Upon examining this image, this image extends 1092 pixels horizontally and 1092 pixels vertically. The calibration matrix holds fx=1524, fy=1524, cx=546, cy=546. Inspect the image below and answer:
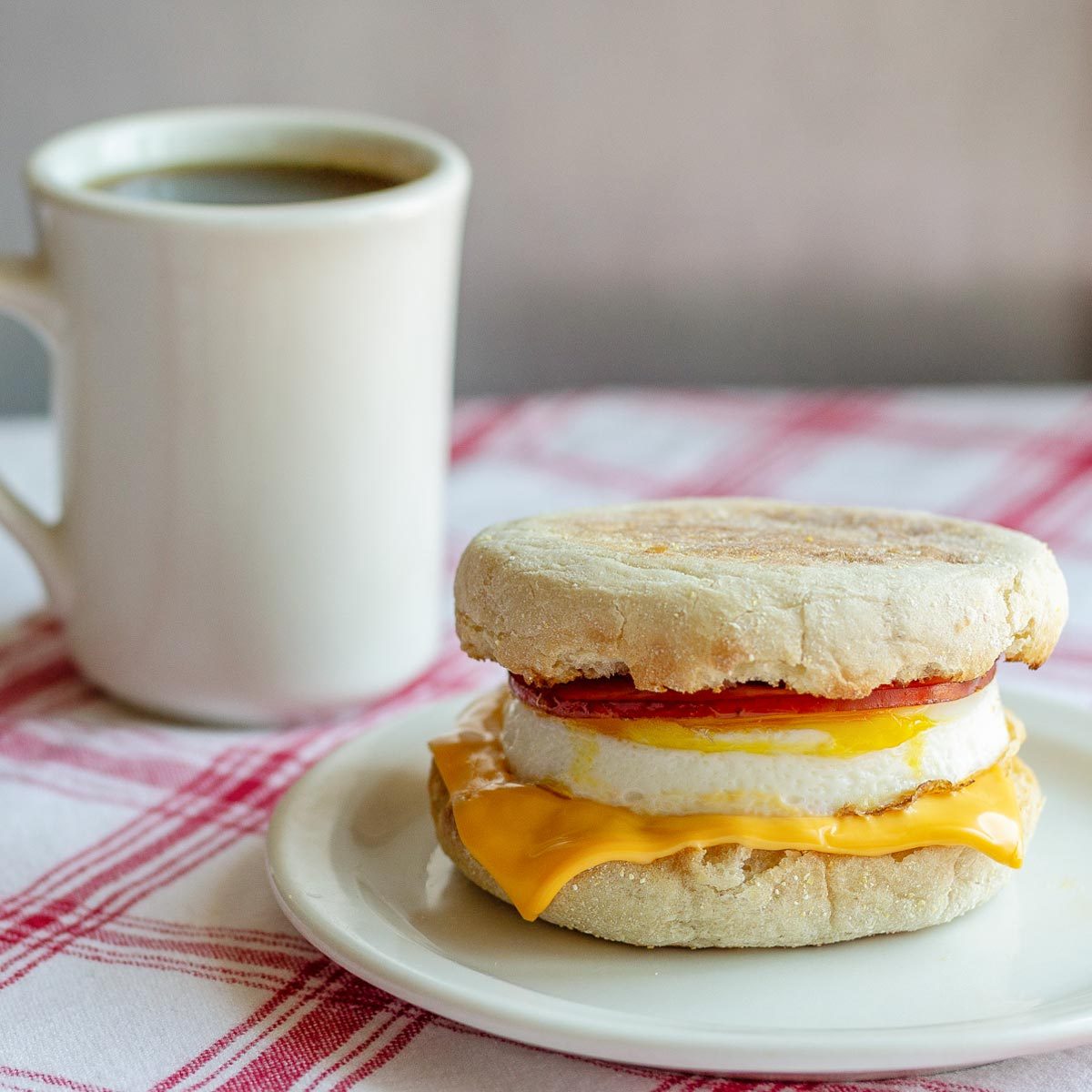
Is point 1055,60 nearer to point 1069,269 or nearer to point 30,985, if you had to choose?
point 1069,269

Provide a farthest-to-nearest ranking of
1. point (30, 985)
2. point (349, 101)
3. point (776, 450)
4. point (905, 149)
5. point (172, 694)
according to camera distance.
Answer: point (905, 149)
point (349, 101)
point (776, 450)
point (172, 694)
point (30, 985)

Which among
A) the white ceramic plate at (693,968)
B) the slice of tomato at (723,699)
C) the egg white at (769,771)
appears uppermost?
the slice of tomato at (723,699)

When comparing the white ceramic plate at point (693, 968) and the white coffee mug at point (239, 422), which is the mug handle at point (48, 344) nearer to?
the white coffee mug at point (239, 422)

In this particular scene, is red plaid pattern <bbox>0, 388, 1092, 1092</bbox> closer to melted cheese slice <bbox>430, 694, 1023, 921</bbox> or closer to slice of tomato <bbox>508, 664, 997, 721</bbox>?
melted cheese slice <bbox>430, 694, 1023, 921</bbox>

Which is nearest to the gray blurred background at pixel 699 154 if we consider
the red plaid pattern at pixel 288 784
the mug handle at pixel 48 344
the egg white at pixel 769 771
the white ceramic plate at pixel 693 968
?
the red plaid pattern at pixel 288 784

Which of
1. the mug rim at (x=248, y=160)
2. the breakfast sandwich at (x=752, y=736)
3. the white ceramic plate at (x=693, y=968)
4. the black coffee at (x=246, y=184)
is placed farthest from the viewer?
the black coffee at (x=246, y=184)

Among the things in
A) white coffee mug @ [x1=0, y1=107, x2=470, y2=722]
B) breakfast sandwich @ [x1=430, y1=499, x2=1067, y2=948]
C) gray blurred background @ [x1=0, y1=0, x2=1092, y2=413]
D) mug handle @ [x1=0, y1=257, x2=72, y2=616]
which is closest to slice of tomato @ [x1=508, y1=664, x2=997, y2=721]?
breakfast sandwich @ [x1=430, y1=499, x2=1067, y2=948]

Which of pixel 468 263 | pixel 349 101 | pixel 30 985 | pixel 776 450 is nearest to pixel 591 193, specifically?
pixel 468 263
